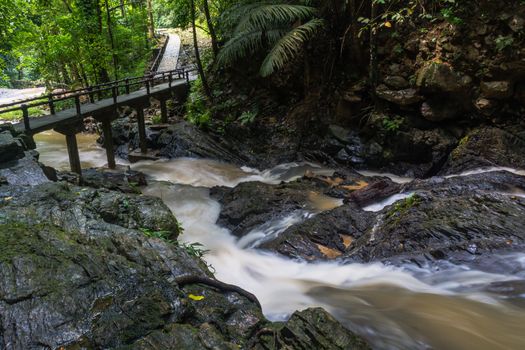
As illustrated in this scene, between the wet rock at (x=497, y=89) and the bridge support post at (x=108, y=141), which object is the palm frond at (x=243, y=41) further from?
the wet rock at (x=497, y=89)

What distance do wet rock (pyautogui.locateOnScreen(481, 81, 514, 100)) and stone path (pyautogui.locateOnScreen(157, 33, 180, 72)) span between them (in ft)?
65.7

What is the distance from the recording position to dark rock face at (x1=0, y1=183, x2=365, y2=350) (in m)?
2.83

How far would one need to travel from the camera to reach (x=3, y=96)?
32156mm

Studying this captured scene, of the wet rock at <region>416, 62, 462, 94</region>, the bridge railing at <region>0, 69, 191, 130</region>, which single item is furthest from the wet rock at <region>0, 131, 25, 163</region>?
the wet rock at <region>416, 62, 462, 94</region>

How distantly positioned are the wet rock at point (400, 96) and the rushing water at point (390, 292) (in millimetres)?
4143

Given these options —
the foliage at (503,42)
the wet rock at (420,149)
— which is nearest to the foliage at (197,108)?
the wet rock at (420,149)

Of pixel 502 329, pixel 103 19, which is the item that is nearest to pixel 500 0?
pixel 502 329

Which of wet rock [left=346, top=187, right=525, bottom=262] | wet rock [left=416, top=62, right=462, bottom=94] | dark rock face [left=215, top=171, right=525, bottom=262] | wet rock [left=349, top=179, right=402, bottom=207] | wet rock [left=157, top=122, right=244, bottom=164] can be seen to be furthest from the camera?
wet rock [left=157, top=122, right=244, bottom=164]

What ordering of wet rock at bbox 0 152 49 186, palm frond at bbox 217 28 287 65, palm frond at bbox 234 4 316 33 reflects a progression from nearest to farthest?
wet rock at bbox 0 152 49 186 → palm frond at bbox 234 4 316 33 → palm frond at bbox 217 28 287 65

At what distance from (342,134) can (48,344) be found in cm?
1132

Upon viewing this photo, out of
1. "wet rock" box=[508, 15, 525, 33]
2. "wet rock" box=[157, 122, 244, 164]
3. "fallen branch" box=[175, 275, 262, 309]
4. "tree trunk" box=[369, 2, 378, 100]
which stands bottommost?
"wet rock" box=[157, 122, 244, 164]

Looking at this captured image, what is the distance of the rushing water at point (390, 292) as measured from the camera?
13.6ft

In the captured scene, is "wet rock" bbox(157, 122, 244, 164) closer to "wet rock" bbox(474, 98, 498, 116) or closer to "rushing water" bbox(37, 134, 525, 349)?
"rushing water" bbox(37, 134, 525, 349)

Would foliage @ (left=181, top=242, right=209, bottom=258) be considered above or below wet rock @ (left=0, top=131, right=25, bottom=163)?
below
